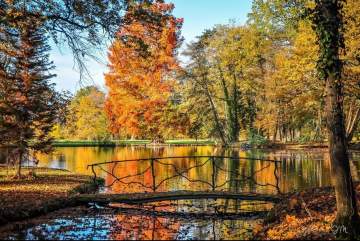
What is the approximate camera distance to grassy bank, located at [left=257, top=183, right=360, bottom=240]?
7.81 meters

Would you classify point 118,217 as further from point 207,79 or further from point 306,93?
point 207,79

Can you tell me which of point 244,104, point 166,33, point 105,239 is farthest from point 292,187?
point 244,104

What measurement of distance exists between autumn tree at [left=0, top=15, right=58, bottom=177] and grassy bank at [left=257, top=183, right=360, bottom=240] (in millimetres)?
12872

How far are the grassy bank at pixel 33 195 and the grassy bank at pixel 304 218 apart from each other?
20.2ft

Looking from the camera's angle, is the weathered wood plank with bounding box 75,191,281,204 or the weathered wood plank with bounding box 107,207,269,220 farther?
the weathered wood plank with bounding box 75,191,281,204

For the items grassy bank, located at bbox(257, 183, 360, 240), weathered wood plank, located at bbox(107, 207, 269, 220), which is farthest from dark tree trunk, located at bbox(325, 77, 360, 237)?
weathered wood plank, located at bbox(107, 207, 269, 220)

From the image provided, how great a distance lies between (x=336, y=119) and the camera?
766cm

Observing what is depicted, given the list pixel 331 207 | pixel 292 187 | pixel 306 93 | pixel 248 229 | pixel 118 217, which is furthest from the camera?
pixel 306 93

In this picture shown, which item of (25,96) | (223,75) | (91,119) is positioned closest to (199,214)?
(25,96)

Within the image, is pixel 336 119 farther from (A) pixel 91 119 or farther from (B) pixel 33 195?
(A) pixel 91 119

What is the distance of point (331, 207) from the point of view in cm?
927

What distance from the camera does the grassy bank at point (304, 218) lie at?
781 cm

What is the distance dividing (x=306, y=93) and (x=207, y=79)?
15.9 meters

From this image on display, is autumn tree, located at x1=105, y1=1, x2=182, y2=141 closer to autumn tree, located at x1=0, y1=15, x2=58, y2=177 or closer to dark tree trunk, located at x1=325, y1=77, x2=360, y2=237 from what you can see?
autumn tree, located at x1=0, y1=15, x2=58, y2=177
